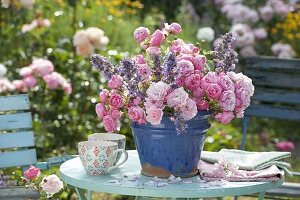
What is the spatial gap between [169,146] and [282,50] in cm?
452

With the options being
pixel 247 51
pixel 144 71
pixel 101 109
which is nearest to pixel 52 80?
pixel 101 109

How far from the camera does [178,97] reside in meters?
2.80

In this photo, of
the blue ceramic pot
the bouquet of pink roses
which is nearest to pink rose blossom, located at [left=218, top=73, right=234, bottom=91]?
the bouquet of pink roses

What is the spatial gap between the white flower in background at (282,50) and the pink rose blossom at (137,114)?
4.47m

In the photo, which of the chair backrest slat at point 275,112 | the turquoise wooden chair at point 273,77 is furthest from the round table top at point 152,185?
the turquoise wooden chair at point 273,77

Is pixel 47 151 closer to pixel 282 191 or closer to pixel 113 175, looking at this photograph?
pixel 282 191

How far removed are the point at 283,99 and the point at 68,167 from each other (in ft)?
5.67

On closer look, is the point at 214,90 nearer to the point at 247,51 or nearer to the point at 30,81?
the point at 30,81

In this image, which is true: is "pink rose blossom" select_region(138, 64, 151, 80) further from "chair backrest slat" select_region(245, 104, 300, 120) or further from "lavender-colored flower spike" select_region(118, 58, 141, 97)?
"chair backrest slat" select_region(245, 104, 300, 120)

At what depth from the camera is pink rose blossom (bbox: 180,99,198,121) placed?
282 centimetres

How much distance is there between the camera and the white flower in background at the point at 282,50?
724 centimetres

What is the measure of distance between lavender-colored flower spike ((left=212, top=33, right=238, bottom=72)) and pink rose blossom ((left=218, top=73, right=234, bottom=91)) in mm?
62

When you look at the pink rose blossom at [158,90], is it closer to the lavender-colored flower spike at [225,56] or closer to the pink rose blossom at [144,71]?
the pink rose blossom at [144,71]

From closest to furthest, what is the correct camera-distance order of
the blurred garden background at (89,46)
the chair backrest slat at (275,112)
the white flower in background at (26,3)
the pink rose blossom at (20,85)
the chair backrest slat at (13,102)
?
the chair backrest slat at (13,102), the chair backrest slat at (275,112), the pink rose blossom at (20,85), the blurred garden background at (89,46), the white flower in background at (26,3)
